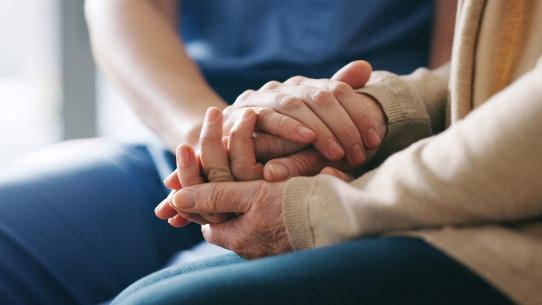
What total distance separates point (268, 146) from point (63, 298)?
1.48 feet

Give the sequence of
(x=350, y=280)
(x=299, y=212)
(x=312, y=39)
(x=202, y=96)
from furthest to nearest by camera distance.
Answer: (x=312, y=39)
(x=202, y=96)
(x=299, y=212)
(x=350, y=280)

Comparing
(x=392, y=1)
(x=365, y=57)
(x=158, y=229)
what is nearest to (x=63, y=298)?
(x=158, y=229)

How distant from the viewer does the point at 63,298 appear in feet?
2.32

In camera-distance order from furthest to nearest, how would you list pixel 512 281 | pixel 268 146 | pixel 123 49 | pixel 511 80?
pixel 123 49 < pixel 268 146 < pixel 511 80 < pixel 512 281

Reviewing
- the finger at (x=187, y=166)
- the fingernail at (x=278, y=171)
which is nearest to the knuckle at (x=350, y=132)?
the fingernail at (x=278, y=171)

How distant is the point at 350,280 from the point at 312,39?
2.47 ft

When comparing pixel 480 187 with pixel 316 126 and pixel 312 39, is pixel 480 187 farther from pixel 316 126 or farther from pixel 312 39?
pixel 312 39

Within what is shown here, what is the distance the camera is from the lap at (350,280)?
330 millimetres

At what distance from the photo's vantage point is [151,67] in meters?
0.92

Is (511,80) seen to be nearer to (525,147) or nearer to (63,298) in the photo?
(525,147)

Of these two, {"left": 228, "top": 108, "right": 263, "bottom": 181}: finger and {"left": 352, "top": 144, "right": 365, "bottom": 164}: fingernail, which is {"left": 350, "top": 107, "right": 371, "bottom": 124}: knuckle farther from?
{"left": 228, "top": 108, "right": 263, "bottom": 181}: finger

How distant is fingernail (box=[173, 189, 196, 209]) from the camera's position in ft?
1.85

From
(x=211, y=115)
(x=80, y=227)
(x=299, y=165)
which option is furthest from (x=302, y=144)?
(x=80, y=227)

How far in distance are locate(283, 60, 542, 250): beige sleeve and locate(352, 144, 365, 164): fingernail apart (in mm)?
169
